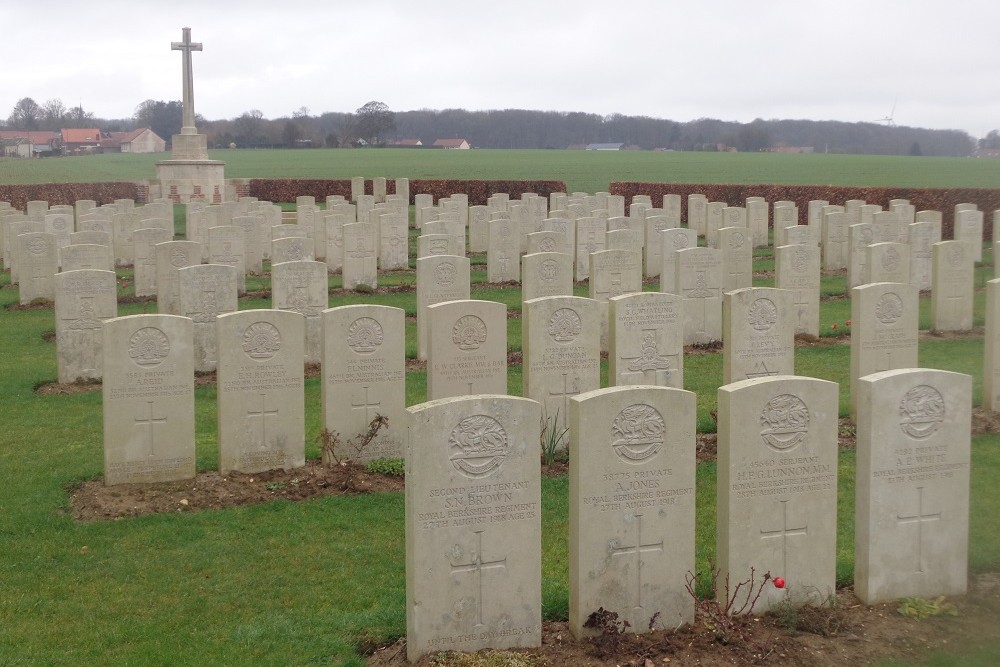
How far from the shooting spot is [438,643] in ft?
17.7

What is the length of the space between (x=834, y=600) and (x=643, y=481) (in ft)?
4.26

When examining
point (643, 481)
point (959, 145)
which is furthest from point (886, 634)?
point (959, 145)

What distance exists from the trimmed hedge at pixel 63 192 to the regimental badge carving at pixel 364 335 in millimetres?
26356

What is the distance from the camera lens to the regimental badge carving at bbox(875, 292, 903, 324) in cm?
977

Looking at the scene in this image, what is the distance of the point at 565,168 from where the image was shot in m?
60.5

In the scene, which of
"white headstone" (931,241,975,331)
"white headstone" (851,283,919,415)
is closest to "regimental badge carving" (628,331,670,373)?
"white headstone" (851,283,919,415)

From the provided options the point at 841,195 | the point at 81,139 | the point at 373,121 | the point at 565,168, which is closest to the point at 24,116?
the point at 81,139

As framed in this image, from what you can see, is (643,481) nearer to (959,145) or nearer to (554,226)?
(959,145)

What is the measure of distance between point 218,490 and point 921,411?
16.3 feet

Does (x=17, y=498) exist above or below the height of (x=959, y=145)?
below

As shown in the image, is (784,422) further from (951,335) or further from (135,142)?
(135,142)

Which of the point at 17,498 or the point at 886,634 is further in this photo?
the point at 17,498

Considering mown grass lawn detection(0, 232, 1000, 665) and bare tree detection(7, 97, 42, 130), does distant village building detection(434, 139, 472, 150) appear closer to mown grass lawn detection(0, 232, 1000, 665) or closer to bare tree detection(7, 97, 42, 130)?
bare tree detection(7, 97, 42, 130)

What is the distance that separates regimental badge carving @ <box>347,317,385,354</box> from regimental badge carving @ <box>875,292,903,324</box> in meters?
4.41
